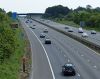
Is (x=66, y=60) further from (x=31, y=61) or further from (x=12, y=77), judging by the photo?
(x=12, y=77)

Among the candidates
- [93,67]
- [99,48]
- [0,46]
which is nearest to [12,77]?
[0,46]

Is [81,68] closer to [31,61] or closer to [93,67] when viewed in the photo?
[93,67]

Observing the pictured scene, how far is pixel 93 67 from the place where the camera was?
47.0 m

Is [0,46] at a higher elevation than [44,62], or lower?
higher

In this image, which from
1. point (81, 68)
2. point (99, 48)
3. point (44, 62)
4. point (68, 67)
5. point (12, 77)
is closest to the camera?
point (12, 77)

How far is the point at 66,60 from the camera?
183 ft

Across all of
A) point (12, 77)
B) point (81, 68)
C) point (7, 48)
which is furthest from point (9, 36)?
point (12, 77)

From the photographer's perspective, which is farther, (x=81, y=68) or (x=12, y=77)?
(x=81, y=68)

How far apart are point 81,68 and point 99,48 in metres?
19.2

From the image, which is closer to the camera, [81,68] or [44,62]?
[81,68]

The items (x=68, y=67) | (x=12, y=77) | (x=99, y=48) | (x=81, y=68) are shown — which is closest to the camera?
(x=12, y=77)

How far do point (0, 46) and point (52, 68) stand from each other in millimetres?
7069

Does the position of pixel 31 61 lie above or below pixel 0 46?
below

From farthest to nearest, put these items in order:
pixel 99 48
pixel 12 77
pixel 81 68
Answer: pixel 99 48
pixel 81 68
pixel 12 77
